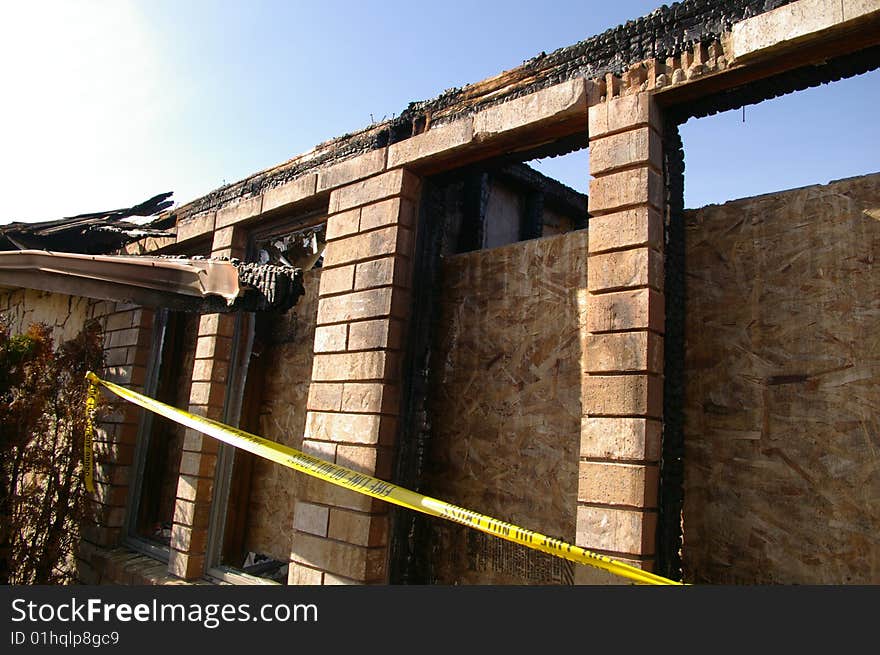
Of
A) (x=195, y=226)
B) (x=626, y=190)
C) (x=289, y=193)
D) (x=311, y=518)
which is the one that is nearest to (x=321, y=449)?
(x=311, y=518)

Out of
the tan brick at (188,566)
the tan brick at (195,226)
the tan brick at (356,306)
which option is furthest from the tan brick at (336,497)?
the tan brick at (195,226)

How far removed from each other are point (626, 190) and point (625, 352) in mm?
1180

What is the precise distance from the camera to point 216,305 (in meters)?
5.69

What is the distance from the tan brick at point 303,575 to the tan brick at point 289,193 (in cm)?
399

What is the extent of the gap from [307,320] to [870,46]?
18.9 feet

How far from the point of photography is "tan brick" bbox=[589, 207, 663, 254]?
4.06 metres

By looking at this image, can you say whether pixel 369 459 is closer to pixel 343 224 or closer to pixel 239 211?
pixel 343 224

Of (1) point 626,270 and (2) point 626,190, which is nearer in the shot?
(1) point 626,270

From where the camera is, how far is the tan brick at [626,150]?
4215 millimetres

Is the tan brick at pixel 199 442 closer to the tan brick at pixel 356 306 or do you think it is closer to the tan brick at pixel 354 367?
the tan brick at pixel 354 367

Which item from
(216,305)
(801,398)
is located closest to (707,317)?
(801,398)

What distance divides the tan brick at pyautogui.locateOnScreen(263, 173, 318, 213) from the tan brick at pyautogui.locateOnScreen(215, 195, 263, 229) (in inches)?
6.3

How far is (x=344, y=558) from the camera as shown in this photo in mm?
5188

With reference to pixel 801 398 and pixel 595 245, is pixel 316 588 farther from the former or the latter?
pixel 801 398
